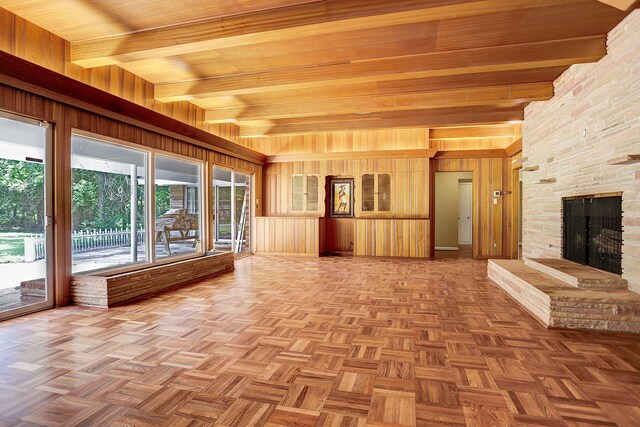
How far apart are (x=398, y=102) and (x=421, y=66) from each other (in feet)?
4.43

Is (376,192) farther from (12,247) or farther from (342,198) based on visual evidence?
(12,247)

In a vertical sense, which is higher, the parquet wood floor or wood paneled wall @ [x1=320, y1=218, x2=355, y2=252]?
wood paneled wall @ [x1=320, y1=218, x2=355, y2=252]

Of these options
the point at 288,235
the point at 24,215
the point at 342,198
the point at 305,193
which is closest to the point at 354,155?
the point at 342,198

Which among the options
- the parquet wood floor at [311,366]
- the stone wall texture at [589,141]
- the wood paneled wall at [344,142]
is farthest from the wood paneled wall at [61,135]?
the stone wall texture at [589,141]

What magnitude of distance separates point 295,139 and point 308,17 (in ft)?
19.0

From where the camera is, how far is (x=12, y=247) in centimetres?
346

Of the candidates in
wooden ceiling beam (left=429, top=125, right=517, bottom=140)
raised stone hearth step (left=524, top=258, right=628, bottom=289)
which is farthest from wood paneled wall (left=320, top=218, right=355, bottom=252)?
raised stone hearth step (left=524, top=258, right=628, bottom=289)

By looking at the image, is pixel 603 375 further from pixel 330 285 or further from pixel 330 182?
pixel 330 182

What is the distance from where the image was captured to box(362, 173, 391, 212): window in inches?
321

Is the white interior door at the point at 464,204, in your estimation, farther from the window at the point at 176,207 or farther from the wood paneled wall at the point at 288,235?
the window at the point at 176,207

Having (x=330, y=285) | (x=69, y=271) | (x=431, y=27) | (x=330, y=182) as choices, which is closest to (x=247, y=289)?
(x=330, y=285)

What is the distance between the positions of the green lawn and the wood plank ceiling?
181 cm

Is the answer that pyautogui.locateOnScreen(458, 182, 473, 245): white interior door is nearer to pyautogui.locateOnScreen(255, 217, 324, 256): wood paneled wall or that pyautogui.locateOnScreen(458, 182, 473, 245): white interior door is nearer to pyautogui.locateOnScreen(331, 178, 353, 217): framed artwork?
pyautogui.locateOnScreen(331, 178, 353, 217): framed artwork

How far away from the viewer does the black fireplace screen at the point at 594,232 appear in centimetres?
343
